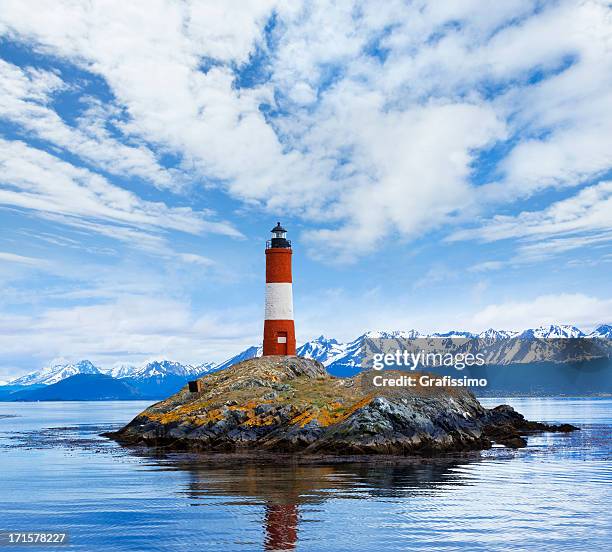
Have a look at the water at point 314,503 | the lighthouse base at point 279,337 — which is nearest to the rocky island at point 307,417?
the lighthouse base at point 279,337

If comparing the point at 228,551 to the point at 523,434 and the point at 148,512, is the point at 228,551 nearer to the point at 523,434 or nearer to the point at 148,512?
the point at 148,512

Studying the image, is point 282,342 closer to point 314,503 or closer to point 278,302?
point 278,302

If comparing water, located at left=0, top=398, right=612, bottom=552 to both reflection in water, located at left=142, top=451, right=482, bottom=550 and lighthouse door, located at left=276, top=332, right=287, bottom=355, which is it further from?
lighthouse door, located at left=276, top=332, right=287, bottom=355

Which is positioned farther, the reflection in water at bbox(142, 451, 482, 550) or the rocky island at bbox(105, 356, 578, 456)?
the rocky island at bbox(105, 356, 578, 456)

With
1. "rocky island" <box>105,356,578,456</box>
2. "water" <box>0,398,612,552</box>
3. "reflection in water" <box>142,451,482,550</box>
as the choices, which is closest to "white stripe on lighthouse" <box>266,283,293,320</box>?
"rocky island" <box>105,356,578,456</box>

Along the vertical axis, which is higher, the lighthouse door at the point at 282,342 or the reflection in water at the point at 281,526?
the lighthouse door at the point at 282,342

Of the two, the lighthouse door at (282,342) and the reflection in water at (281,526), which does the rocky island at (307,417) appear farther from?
the reflection in water at (281,526)

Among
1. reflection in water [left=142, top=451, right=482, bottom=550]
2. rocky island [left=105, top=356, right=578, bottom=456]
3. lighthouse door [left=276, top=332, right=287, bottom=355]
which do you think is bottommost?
reflection in water [left=142, top=451, right=482, bottom=550]

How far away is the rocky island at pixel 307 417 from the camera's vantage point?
153ft

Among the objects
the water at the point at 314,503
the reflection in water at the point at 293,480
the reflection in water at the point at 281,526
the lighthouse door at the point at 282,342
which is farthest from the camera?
the lighthouse door at the point at 282,342

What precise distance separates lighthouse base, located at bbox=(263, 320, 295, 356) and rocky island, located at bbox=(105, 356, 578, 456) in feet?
5.78

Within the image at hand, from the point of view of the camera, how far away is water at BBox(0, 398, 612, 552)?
20.8m

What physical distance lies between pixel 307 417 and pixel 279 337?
16631 mm

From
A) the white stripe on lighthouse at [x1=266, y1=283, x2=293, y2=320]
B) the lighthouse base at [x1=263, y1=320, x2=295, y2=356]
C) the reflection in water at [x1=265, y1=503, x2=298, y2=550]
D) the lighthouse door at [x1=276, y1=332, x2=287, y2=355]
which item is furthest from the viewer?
the lighthouse door at [x1=276, y1=332, x2=287, y2=355]
